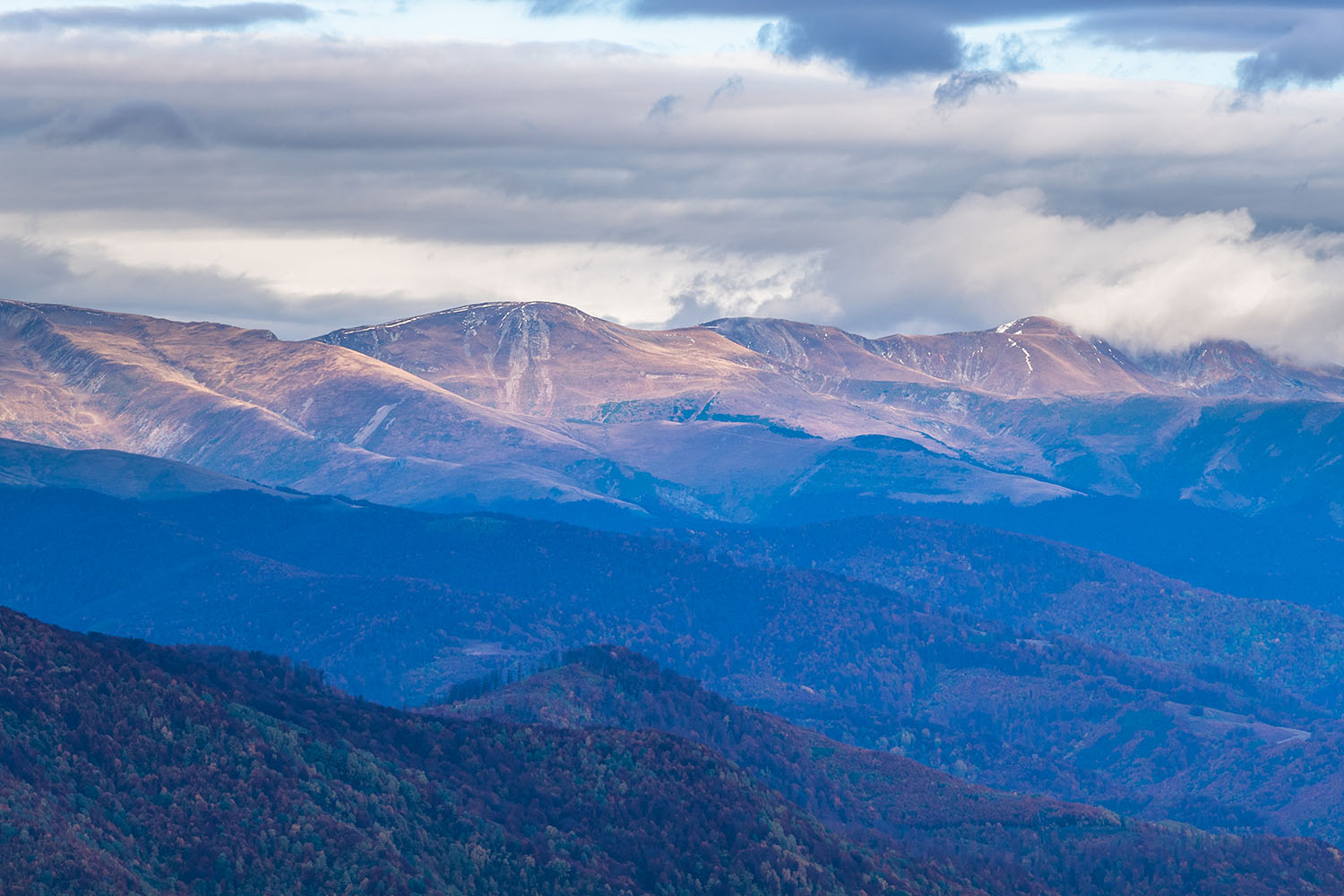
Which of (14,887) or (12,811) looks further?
(12,811)
